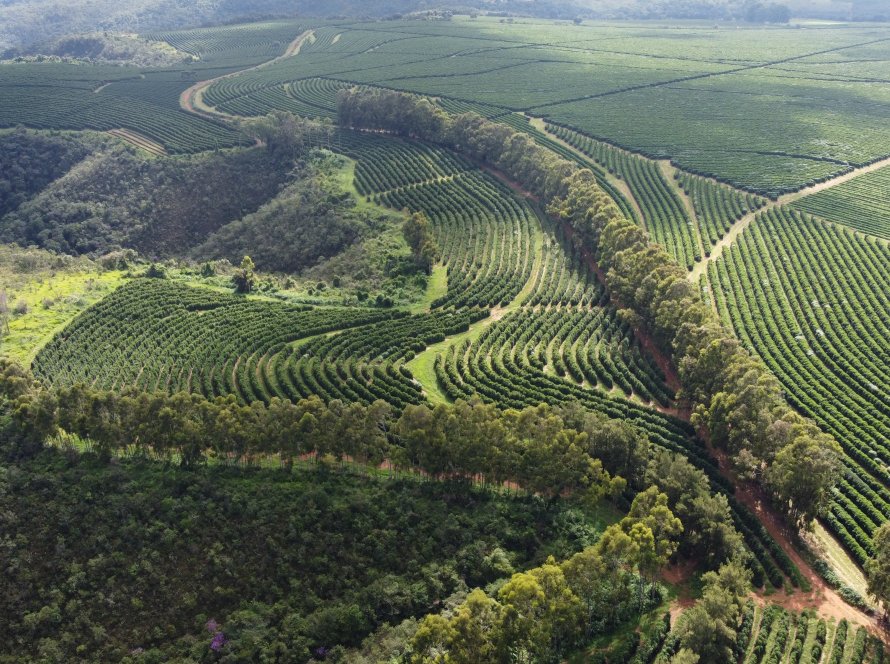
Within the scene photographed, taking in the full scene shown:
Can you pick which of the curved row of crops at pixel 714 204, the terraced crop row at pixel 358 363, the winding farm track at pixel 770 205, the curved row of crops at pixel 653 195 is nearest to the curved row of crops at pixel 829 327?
the winding farm track at pixel 770 205

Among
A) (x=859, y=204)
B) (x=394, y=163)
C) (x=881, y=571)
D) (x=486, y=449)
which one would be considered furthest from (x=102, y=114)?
Result: (x=881, y=571)

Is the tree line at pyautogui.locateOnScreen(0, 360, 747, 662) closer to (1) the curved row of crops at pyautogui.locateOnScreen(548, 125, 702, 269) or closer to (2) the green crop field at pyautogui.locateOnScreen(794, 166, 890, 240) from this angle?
(1) the curved row of crops at pyautogui.locateOnScreen(548, 125, 702, 269)

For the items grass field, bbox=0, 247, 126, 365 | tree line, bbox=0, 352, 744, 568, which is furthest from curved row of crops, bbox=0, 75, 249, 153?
tree line, bbox=0, 352, 744, 568

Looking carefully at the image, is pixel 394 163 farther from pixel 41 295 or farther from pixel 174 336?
pixel 41 295

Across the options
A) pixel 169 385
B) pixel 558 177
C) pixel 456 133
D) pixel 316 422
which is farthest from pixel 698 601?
pixel 456 133

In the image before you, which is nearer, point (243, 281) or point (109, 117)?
point (243, 281)

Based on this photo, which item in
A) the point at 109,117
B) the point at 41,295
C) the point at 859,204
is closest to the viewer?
the point at 41,295
